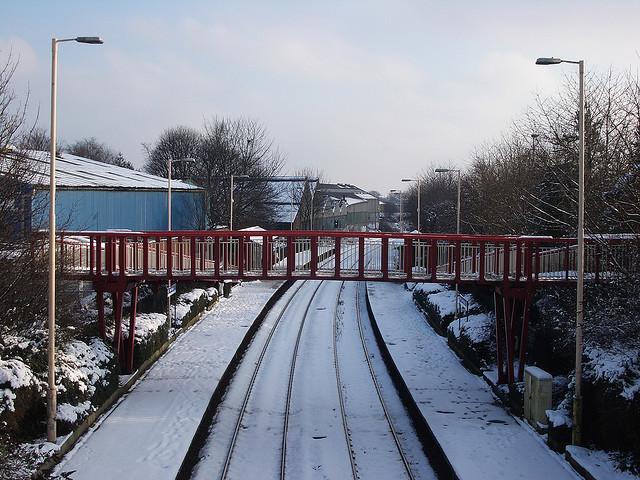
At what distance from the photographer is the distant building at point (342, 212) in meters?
79.9

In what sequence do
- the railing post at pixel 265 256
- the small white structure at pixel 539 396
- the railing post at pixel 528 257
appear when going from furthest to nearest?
the railing post at pixel 265 256 → the railing post at pixel 528 257 → the small white structure at pixel 539 396

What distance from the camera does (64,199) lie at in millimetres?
30594

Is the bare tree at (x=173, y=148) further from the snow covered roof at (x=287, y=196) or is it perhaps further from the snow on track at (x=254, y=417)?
the snow on track at (x=254, y=417)

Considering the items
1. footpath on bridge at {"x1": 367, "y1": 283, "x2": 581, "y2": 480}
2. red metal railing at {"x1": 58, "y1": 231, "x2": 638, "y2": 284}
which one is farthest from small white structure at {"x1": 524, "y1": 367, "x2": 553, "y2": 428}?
red metal railing at {"x1": 58, "y1": 231, "x2": 638, "y2": 284}

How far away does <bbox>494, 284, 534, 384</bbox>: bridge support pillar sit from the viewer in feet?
57.6

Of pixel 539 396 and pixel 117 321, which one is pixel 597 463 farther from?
pixel 117 321

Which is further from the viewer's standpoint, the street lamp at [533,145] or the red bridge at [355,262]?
the street lamp at [533,145]

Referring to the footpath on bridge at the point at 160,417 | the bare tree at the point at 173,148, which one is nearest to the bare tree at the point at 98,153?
the bare tree at the point at 173,148

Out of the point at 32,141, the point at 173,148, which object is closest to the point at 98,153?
the point at 173,148

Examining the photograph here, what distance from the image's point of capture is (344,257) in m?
18.5

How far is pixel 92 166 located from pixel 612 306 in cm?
3712

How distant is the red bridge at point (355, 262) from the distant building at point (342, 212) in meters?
55.4

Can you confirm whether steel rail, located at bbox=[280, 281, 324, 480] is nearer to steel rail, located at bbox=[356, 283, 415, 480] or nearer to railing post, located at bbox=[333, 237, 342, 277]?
steel rail, located at bbox=[356, 283, 415, 480]

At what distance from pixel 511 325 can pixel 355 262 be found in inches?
173
